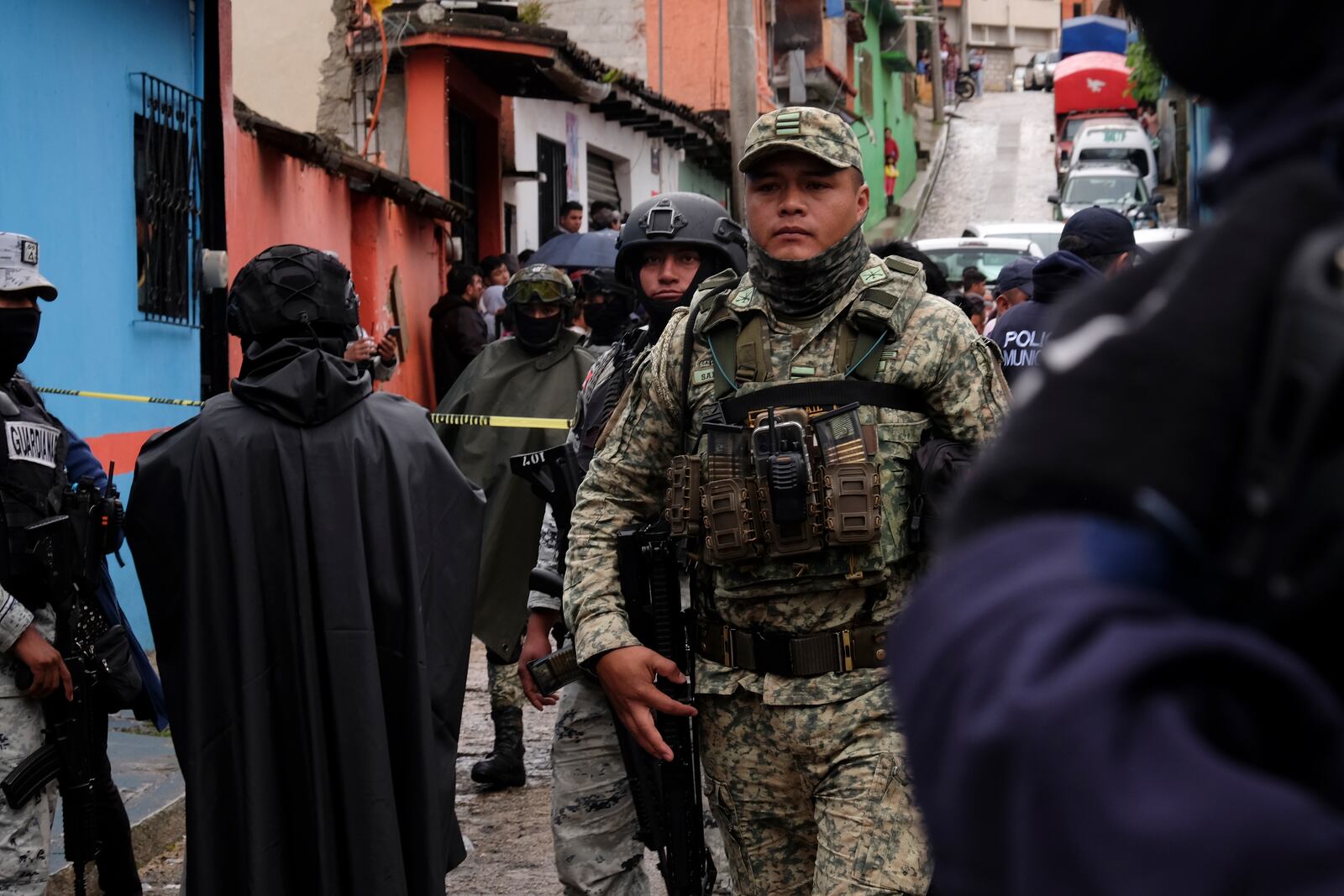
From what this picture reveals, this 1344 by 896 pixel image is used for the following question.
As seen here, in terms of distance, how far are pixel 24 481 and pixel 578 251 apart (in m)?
7.73

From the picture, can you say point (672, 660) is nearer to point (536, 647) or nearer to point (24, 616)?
point (536, 647)

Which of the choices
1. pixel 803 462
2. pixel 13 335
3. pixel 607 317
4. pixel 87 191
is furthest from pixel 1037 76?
pixel 803 462

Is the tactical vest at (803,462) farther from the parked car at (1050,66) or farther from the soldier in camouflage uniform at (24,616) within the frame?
the parked car at (1050,66)

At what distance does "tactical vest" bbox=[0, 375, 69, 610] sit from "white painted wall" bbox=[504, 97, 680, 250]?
45.2 feet

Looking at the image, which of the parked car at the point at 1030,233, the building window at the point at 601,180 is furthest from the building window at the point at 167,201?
the parked car at the point at 1030,233

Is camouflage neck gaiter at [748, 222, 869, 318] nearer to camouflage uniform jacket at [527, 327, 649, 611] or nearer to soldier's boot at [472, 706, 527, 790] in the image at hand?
camouflage uniform jacket at [527, 327, 649, 611]

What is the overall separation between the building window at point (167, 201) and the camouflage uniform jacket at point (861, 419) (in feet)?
18.3

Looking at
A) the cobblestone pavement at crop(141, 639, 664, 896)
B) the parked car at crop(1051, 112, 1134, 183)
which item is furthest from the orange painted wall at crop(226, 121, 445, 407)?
the parked car at crop(1051, 112, 1134, 183)

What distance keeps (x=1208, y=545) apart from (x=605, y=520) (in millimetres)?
2914

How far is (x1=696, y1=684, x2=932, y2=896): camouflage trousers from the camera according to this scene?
10.7 feet

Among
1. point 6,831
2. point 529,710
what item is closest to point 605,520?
point 6,831

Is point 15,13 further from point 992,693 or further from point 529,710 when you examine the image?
point 992,693

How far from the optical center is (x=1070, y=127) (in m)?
43.7

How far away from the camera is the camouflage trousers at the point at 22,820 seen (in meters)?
4.23
